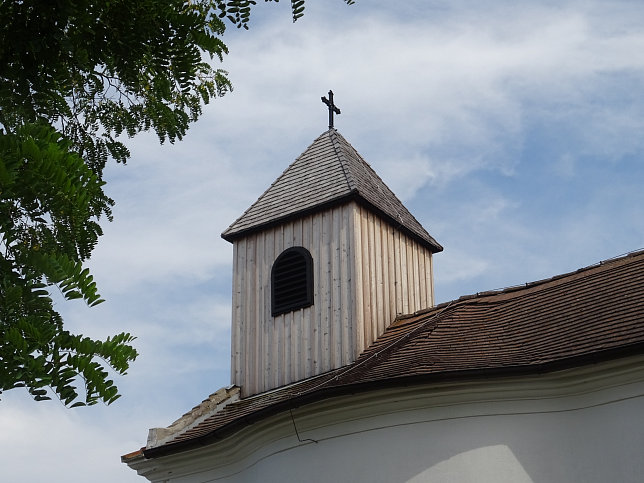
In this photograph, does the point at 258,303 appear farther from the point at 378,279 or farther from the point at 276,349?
the point at 378,279

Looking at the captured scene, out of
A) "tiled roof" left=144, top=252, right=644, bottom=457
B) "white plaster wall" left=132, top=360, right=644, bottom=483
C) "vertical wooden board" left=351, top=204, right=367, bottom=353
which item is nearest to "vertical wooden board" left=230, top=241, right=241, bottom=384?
"tiled roof" left=144, top=252, right=644, bottom=457

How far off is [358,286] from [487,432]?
4545 millimetres

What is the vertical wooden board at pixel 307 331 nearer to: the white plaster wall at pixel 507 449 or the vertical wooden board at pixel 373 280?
the vertical wooden board at pixel 373 280

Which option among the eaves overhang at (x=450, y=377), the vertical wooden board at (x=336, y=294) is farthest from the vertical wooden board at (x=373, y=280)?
the eaves overhang at (x=450, y=377)

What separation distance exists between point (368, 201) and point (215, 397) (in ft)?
14.0

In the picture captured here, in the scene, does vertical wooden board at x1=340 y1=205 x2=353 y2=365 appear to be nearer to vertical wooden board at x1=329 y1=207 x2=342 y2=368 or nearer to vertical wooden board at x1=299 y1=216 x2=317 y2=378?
vertical wooden board at x1=329 y1=207 x2=342 y2=368

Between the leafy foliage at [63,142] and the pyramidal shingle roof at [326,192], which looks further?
the pyramidal shingle roof at [326,192]

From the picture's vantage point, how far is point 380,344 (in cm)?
1525

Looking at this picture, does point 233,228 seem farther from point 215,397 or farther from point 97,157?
point 97,157

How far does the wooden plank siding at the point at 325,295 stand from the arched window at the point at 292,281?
0.11 m

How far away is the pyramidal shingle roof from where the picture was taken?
16656 millimetres

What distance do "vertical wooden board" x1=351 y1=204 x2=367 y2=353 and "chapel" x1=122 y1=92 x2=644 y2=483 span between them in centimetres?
3

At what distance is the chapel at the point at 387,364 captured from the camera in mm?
11562

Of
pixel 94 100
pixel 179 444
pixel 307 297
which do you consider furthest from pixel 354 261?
pixel 94 100
